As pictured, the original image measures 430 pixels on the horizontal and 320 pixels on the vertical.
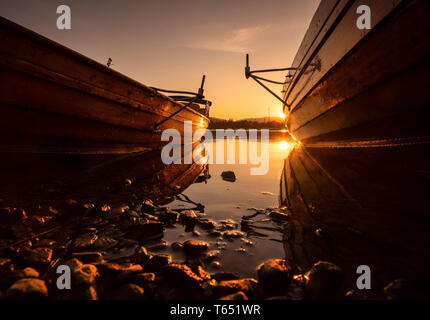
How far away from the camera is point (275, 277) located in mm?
1039

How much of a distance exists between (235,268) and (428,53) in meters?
2.36

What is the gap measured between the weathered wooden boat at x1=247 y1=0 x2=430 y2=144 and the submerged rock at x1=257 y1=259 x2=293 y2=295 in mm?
2134

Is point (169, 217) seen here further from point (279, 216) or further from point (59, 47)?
point (59, 47)

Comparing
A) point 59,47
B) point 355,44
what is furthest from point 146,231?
point 59,47

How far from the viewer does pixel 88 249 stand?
1.35m

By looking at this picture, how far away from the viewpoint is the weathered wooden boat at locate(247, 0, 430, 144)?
1762 millimetres

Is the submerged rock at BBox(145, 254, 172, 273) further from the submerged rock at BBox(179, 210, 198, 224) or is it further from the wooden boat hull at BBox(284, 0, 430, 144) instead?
the wooden boat hull at BBox(284, 0, 430, 144)

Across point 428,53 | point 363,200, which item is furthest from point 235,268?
point 428,53

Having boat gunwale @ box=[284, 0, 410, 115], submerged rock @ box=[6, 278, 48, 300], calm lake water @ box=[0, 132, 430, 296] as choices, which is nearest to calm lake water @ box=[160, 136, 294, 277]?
calm lake water @ box=[0, 132, 430, 296]

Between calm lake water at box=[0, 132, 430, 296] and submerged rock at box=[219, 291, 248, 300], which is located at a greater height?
calm lake water at box=[0, 132, 430, 296]

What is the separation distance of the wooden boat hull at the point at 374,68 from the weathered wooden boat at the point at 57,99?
160 inches
